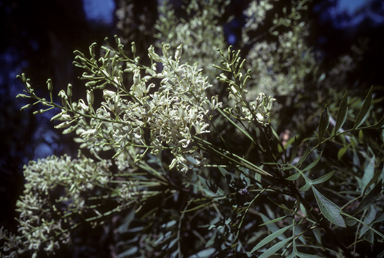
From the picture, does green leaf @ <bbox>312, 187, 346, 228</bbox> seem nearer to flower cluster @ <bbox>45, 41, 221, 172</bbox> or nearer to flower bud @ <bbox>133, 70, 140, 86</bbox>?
flower cluster @ <bbox>45, 41, 221, 172</bbox>

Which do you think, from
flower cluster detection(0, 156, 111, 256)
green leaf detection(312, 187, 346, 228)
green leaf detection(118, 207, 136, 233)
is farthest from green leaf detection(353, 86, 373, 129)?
green leaf detection(118, 207, 136, 233)

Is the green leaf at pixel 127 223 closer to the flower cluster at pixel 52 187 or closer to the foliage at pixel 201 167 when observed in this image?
the foliage at pixel 201 167

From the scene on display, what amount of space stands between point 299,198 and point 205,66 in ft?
2.07

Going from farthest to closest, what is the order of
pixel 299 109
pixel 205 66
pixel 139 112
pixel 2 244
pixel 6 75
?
pixel 6 75 → pixel 299 109 → pixel 205 66 → pixel 2 244 → pixel 139 112

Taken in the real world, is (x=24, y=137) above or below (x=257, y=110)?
above

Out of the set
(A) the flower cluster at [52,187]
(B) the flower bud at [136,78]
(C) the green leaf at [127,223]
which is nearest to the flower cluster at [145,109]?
(B) the flower bud at [136,78]

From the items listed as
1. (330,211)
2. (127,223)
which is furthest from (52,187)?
(330,211)

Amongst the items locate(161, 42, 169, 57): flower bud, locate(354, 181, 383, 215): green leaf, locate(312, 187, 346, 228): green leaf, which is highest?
locate(161, 42, 169, 57): flower bud

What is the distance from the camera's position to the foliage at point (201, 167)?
305 mm

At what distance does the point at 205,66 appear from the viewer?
33.7 inches

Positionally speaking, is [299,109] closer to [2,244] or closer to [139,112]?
[139,112]

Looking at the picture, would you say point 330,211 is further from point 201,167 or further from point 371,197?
point 201,167

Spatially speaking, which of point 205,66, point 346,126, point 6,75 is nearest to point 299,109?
point 346,126

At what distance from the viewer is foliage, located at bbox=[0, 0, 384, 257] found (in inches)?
12.0
